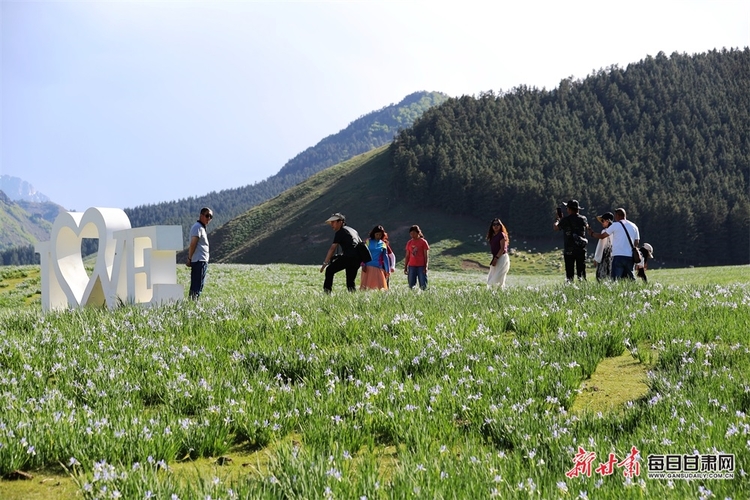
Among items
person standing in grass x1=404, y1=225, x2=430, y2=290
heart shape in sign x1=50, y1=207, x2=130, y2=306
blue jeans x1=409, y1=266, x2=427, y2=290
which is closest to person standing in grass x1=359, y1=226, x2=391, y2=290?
person standing in grass x1=404, y1=225, x2=430, y2=290

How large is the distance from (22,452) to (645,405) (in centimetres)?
476

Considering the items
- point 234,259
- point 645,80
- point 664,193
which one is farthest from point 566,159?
point 234,259

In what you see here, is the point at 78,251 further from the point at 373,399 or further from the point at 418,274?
the point at 373,399

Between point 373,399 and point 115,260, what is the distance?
10.4 meters

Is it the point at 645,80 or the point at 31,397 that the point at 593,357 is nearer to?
the point at 31,397

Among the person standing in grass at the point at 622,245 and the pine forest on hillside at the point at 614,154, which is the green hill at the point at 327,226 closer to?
the pine forest on hillside at the point at 614,154

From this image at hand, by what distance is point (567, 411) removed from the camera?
5.36 m

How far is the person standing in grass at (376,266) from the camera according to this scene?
653 inches

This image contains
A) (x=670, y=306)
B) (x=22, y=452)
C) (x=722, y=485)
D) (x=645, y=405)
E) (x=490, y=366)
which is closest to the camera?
(x=722, y=485)

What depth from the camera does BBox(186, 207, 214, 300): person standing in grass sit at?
13883mm

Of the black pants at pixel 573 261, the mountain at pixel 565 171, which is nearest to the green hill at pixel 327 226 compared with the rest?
the mountain at pixel 565 171

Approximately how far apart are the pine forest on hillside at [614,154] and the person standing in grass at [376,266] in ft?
343

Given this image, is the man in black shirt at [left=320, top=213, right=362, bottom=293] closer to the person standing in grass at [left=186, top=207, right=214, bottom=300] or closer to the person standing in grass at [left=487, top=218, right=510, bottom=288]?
the person standing in grass at [left=186, top=207, right=214, bottom=300]

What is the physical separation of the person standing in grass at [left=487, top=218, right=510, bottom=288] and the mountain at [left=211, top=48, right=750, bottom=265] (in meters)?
102
